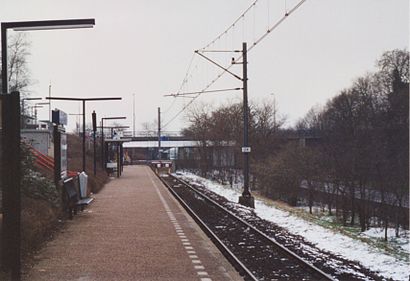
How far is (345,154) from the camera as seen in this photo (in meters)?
37.1

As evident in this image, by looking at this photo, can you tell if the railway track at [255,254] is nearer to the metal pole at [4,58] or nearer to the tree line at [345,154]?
the metal pole at [4,58]

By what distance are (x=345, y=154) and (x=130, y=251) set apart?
1072 inches

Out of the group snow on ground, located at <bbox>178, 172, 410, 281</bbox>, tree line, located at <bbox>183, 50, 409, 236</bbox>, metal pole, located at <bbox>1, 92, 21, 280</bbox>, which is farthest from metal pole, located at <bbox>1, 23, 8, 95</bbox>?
tree line, located at <bbox>183, 50, 409, 236</bbox>

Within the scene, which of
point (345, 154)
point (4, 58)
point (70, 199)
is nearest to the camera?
point (4, 58)

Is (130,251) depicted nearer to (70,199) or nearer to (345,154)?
(70,199)

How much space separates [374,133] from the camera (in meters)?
40.8

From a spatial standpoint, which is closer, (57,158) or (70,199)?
(57,158)

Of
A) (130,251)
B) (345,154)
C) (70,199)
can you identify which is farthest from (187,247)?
(345,154)

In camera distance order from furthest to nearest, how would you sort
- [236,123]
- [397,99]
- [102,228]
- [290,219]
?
[236,123] < [397,99] < [290,219] < [102,228]

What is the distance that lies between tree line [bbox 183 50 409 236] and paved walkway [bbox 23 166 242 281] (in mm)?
14149

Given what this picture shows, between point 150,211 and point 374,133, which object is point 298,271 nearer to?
point 150,211

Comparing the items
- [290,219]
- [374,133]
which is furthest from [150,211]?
[374,133]

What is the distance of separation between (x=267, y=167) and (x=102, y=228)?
26743mm

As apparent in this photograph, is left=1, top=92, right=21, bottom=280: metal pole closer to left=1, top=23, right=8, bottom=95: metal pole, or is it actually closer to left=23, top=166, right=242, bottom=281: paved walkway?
left=23, top=166, right=242, bottom=281: paved walkway
